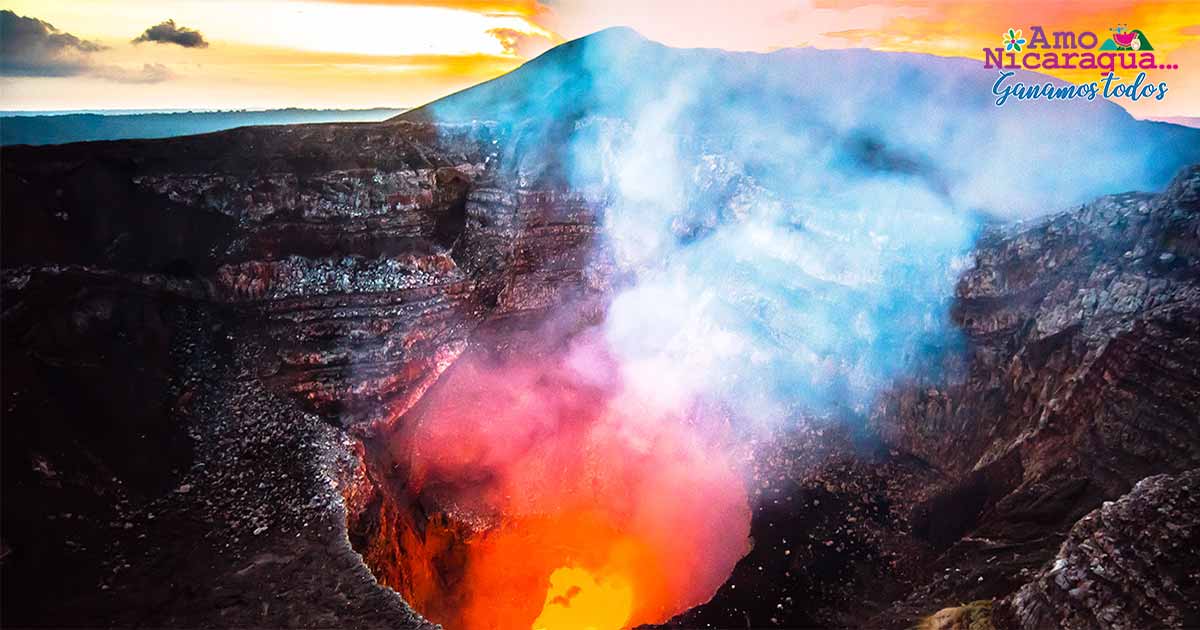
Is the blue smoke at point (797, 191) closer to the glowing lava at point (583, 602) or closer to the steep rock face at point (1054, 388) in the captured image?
the steep rock face at point (1054, 388)

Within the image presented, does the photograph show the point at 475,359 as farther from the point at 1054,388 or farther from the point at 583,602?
the point at 1054,388

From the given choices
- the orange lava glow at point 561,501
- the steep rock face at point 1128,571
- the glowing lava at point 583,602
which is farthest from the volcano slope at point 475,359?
the glowing lava at point 583,602

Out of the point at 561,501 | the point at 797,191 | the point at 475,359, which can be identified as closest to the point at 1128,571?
the point at 797,191

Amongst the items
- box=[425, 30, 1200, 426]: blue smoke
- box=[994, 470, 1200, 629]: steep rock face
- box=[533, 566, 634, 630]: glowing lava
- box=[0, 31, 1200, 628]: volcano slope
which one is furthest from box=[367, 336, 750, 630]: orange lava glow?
box=[994, 470, 1200, 629]: steep rock face

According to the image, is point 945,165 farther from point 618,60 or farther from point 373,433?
point 373,433

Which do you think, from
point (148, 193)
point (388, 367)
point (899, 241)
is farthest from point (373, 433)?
point (899, 241)

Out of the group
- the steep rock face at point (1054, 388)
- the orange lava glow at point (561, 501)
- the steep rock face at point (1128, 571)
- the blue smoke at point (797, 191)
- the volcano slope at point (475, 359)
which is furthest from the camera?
the orange lava glow at point (561, 501)

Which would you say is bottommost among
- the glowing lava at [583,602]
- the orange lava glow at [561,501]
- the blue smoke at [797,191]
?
the glowing lava at [583,602]
